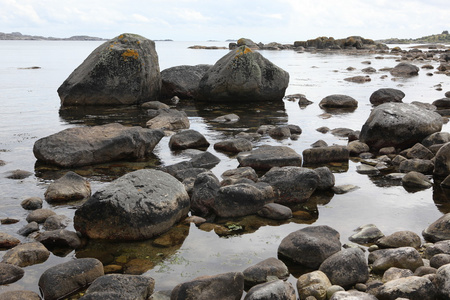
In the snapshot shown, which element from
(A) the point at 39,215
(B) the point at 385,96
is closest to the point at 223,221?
A: (A) the point at 39,215

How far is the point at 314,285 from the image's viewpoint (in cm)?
457

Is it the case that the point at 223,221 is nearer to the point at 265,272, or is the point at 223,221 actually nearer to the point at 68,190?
the point at 265,272

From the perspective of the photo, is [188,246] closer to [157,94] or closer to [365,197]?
[365,197]

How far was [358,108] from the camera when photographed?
648 inches

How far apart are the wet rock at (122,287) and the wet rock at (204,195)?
7.17ft

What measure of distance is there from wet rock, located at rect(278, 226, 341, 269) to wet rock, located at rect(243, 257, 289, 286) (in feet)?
1.05

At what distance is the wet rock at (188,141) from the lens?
10.6m

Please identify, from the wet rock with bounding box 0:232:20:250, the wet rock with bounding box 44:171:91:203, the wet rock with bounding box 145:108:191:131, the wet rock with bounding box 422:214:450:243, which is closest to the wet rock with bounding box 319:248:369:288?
the wet rock with bounding box 422:214:450:243

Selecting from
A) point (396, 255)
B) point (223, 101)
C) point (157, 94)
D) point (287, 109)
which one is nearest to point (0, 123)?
point (157, 94)

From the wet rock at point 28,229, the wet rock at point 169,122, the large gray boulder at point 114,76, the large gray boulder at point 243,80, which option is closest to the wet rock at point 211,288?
the wet rock at point 28,229

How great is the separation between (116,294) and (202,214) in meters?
2.54

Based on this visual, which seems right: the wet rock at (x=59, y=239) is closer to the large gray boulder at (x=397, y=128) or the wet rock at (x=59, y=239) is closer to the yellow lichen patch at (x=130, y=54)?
the large gray boulder at (x=397, y=128)

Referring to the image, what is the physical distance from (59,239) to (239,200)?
2436 millimetres

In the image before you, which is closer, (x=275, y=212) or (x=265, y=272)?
(x=265, y=272)
